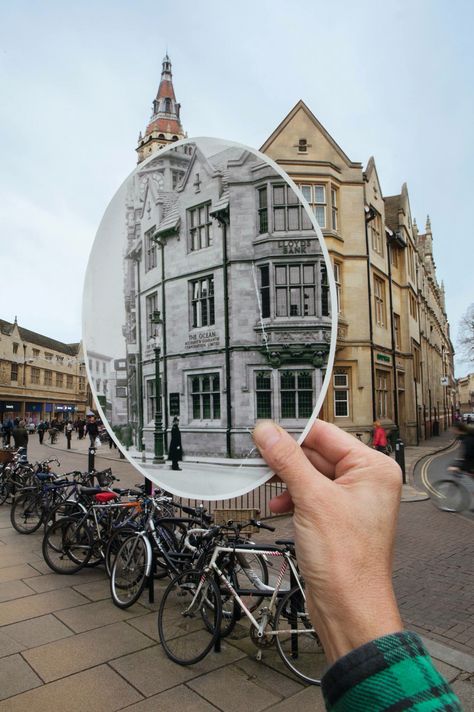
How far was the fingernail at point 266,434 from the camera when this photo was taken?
129 cm

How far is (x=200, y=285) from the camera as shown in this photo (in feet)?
5.25

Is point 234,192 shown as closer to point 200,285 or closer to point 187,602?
point 200,285

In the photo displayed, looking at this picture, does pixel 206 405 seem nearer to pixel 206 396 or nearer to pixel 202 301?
pixel 206 396

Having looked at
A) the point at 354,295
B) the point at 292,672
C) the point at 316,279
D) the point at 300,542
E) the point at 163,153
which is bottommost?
the point at 292,672

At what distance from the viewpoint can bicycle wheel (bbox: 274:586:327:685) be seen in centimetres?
423

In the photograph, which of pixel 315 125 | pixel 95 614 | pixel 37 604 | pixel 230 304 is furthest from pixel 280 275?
pixel 315 125

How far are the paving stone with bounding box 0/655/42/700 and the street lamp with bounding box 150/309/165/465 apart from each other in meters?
3.32

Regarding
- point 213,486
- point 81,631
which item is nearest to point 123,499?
point 81,631

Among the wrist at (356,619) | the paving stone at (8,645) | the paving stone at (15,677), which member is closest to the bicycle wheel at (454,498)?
the paving stone at (8,645)

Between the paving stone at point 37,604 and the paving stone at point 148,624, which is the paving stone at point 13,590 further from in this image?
the paving stone at point 148,624

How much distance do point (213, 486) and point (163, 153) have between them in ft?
3.65

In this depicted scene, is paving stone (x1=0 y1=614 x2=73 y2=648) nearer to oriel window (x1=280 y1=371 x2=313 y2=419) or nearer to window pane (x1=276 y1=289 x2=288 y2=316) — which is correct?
oriel window (x1=280 y1=371 x2=313 y2=419)

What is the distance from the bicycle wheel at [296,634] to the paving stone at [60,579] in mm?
3028

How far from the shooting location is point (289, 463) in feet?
4.00
